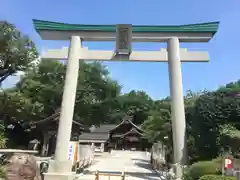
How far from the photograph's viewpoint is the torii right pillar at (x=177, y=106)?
11.5 m

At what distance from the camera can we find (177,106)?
11977 mm

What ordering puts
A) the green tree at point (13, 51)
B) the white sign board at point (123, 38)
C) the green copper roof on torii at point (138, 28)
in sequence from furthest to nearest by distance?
1. the green tree at point (13, 51)
2. the green copper roof on torii at point (138, 28)
3. the white sign board at point (123, 38)

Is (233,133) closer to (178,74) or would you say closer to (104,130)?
(178,74)

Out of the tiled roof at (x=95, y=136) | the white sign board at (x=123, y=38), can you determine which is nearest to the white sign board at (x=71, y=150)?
the white sign board at (x=123, y=38)

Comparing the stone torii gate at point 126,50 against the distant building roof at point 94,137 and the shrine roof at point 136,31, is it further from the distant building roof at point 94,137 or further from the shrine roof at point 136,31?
the distant building roof at point 94,137

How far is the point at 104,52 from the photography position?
13.3 metres

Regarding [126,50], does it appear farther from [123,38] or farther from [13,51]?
[13,51]

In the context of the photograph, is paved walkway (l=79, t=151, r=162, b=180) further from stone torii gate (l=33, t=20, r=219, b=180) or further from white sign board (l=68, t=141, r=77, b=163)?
stone torii gate (l=33, t=20, r=219, b=180)

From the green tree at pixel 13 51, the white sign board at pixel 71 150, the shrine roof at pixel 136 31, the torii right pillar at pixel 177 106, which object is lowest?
the white sign board at pixel 71 150

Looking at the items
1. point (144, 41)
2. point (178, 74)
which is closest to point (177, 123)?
point (178, 74)

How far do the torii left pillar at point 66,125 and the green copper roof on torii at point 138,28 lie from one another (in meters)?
0.71

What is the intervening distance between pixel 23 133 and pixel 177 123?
2375cm

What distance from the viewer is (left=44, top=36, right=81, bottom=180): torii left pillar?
11.3 m

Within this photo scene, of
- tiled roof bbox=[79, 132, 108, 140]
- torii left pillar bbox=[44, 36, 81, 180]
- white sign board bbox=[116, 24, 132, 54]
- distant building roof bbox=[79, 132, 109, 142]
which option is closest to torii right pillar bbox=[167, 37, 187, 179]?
white sign board bbox=[116, 24, 132, 54]
